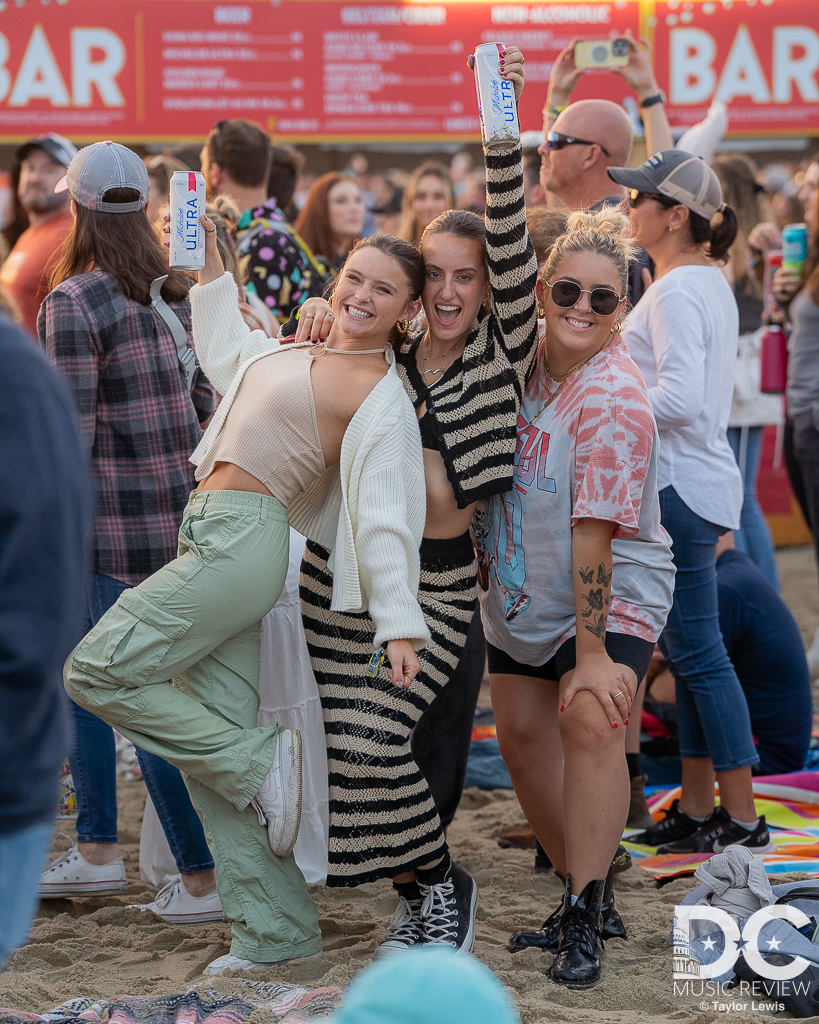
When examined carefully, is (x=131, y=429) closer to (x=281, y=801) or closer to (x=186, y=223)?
(x=186, y=223)

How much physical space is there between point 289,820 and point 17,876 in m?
1.39

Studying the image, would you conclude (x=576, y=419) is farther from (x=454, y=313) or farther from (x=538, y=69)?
(x=538, y=69)

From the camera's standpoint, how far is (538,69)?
8000 mm

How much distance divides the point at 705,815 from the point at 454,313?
188cm

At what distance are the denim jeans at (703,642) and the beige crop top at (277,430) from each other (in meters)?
1.20

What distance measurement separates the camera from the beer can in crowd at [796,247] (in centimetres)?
515

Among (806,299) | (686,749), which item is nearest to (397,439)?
(686,749)

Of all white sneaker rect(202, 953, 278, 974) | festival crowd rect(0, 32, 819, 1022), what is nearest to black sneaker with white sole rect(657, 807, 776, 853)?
festival crowd rect(0, 32, 819, 1022)

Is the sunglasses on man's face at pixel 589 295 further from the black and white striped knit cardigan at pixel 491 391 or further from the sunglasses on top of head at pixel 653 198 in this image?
the sunglasses on top of head at pixel 653 198

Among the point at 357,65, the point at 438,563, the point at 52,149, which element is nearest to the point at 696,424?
the point at 438,563

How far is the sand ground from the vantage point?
2430mm

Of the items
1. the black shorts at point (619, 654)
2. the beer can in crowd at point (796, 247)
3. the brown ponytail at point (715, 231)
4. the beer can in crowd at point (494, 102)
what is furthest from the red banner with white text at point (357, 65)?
the black shorts at point (619, 654)

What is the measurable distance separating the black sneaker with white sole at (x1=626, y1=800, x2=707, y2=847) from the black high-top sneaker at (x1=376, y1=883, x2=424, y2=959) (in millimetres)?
1050

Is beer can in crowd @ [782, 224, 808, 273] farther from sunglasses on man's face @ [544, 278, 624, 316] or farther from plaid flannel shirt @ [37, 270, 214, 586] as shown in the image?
plaid flannel shirt @ [37, 270, 214, 586]
